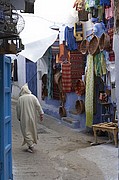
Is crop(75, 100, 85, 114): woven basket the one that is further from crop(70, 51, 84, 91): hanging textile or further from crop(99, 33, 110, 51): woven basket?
crop(99, 33, 110, 51): woven basket

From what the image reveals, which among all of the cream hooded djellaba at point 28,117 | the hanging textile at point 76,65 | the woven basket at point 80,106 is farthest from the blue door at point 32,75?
the cream hooded djellaba at point 28,117

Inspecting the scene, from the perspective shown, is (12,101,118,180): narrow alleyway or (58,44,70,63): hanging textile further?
(58,44,70,63): hanging textile

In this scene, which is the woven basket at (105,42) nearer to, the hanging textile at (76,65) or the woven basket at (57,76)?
the hanging textile at (76,65)

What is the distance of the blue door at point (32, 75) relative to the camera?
17.1 meters

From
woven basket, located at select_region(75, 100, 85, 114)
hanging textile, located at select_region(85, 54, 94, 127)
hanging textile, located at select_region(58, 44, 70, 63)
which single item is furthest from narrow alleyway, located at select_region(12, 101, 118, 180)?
hanging textile, located at select_region(58, 44, 70, 63)

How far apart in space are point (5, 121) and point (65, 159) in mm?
3217

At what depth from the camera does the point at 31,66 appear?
57.3ft

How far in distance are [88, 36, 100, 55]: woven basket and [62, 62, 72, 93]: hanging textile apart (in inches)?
75.2

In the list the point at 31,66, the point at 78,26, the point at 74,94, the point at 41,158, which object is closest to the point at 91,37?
the point at 78,26

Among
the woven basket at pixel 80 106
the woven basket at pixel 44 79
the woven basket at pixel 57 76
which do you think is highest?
the woven basket at pixel 57 76

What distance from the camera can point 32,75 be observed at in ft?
57.3

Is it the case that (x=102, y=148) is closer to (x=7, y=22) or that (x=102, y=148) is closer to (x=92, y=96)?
(x=92, y=96)

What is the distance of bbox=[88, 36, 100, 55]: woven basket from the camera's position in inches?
382

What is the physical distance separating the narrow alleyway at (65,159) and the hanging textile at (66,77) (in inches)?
75.6
